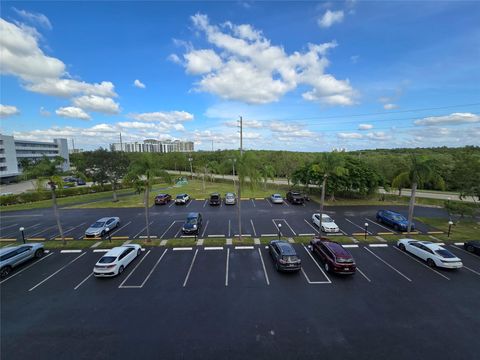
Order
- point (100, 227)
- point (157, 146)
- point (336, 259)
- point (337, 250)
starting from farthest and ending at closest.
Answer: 1. point (157, 146)
2. point (100, 227)
3. point (337, 250)
4. point (336, 259)

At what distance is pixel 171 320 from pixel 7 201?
43955 millimetres

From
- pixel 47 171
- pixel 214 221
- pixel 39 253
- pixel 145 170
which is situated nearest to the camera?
pixel 39 253

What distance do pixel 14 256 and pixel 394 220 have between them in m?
33.1

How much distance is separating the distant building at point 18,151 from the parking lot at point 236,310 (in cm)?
5810

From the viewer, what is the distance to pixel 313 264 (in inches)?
626

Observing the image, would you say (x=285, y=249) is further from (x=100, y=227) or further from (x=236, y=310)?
(x=100, y=227)

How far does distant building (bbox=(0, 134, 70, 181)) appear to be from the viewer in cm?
7288

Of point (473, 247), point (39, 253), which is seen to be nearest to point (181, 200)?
point (39, 253)

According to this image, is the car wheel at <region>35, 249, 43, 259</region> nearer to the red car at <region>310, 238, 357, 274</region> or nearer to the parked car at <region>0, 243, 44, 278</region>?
the parked car at <region>0, 243, 44, 278</region>

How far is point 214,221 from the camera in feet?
85.9

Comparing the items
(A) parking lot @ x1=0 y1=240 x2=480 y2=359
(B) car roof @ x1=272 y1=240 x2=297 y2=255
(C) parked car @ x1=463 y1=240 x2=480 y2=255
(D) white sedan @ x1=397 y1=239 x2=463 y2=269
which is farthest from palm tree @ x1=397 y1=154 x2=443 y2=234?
(B) car roof @ x1=272 y1=240 x2=297 y2=255

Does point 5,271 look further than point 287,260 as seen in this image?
Yes

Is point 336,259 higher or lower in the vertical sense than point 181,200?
higher

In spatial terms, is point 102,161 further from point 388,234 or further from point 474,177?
point 474,177
